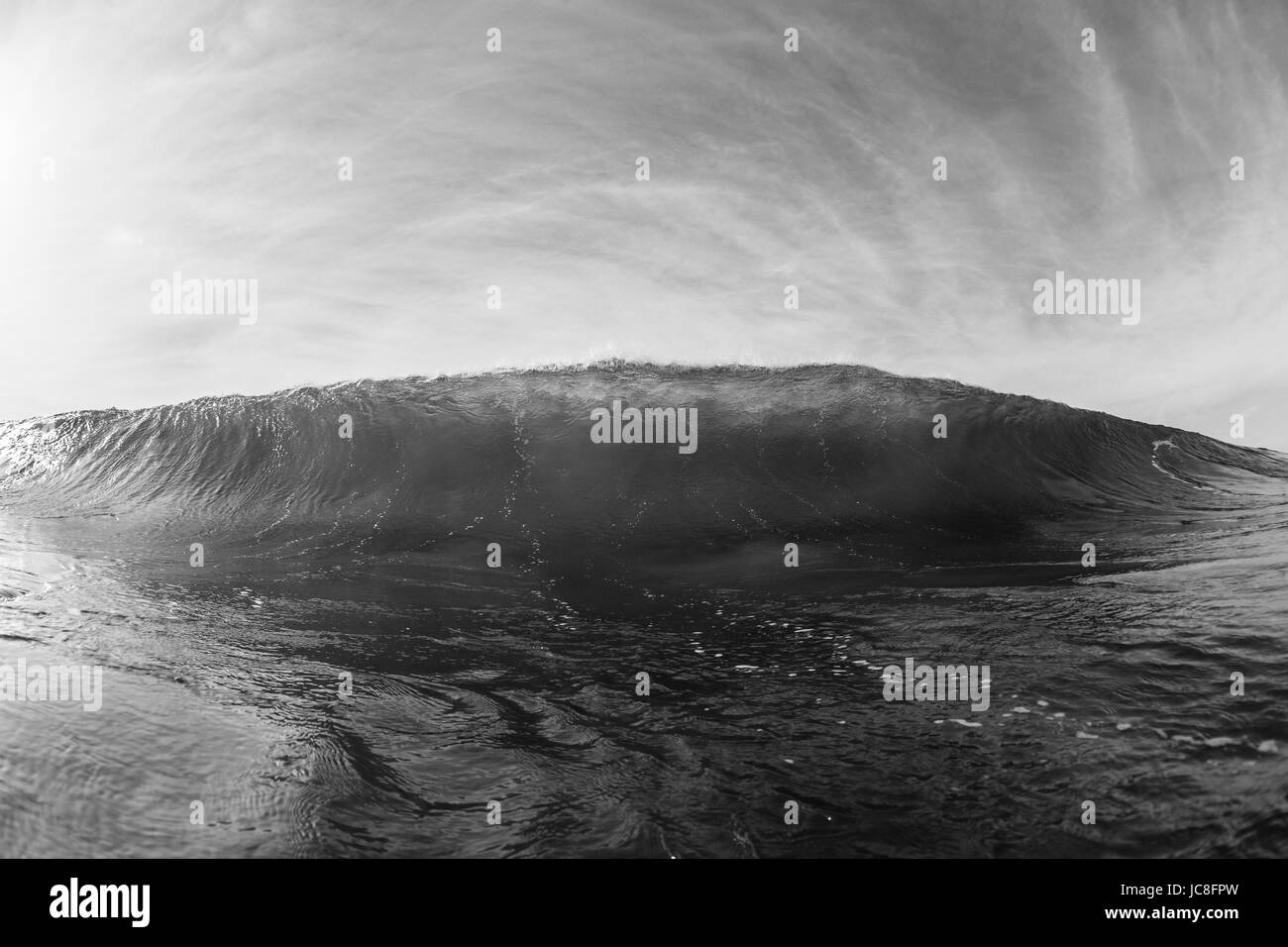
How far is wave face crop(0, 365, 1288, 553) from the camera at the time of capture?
10430mm

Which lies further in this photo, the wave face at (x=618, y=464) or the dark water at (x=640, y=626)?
the wave face at (x=618, y=464)

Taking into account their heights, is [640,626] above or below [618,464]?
below

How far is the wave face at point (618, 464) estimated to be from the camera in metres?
10.4

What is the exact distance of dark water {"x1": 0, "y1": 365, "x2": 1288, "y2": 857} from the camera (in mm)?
3162

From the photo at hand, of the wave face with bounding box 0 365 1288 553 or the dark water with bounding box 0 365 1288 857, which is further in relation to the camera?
the wave face with bounding box 0 365 1288 553

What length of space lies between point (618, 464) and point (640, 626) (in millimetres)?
5458

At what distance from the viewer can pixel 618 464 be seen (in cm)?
1148

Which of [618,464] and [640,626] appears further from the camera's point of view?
[618,464]

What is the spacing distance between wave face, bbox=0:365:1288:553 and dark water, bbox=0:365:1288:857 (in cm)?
7

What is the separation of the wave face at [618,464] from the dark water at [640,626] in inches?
2.8

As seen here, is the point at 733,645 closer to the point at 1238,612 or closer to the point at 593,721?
the point at 593,721

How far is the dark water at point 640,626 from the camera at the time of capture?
3162 mm

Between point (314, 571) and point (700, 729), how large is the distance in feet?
19.6

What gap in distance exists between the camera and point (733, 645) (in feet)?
18.3
